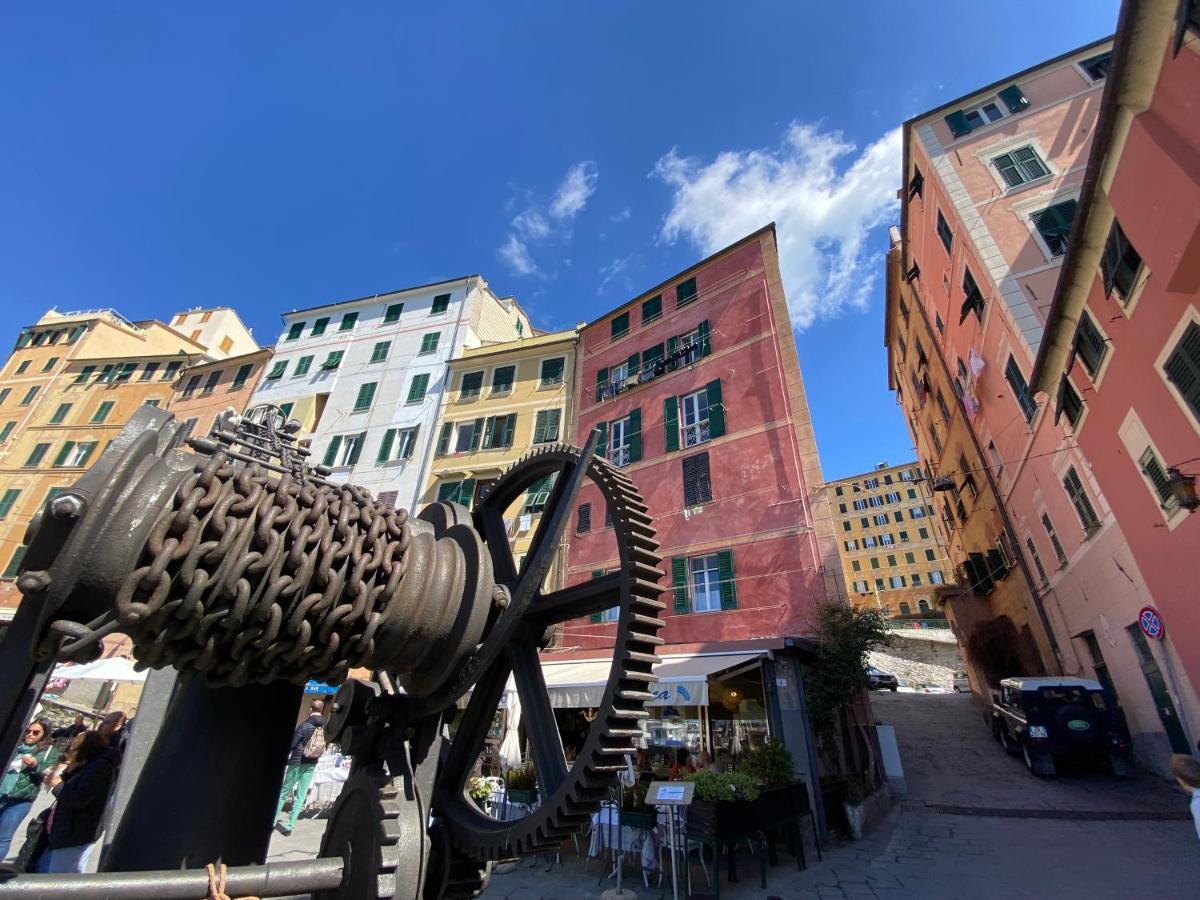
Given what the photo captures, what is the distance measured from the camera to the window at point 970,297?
18769mm

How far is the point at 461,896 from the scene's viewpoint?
8.73ft

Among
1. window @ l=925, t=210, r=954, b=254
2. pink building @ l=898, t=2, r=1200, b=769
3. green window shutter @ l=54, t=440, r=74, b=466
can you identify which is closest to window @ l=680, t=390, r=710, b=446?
pink building @ l=898, t=2, r=1200, b=769

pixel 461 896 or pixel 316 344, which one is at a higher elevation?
pixel 316 344

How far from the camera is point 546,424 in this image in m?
22.1

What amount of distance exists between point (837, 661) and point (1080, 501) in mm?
8992

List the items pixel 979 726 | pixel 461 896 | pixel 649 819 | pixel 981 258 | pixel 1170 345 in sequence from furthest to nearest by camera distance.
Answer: pixel 979 726
pixel 981 258
pixel 1170 345
pixel 649 819
pixel 461 896

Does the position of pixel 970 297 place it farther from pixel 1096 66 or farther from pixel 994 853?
pixel 994 853

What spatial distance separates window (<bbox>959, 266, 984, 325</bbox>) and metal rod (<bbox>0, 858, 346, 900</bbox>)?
22475 mm

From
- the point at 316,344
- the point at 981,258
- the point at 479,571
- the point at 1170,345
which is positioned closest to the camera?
the point at 479,571

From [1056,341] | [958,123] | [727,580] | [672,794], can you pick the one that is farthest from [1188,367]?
[958,123]

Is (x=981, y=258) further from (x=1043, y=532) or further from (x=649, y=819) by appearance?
(x=649, y=819)

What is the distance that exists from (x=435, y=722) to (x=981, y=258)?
70.6ft

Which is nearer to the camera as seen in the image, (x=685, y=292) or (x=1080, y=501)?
(x=1080, y=501)

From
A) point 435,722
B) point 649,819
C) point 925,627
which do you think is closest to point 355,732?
point 435,722
